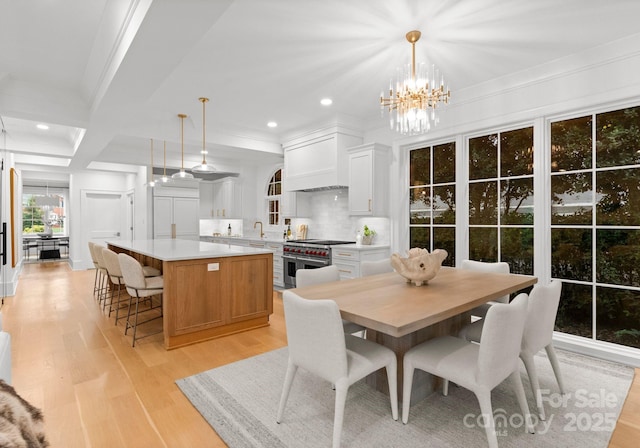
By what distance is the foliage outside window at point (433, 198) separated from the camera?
4.11m

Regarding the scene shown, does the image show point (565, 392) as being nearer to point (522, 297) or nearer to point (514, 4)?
point (522, 297)

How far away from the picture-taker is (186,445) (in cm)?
184

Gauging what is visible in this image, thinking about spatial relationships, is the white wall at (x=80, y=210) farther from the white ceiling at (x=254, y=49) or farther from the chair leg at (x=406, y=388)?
the chair leg at (x=406, y=388)

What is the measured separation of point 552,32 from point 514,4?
2.08 ft

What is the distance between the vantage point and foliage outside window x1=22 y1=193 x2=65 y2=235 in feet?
39.2

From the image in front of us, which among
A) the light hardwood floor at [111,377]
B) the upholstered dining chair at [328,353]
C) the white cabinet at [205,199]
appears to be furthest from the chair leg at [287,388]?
the white cabinet at [205,199]

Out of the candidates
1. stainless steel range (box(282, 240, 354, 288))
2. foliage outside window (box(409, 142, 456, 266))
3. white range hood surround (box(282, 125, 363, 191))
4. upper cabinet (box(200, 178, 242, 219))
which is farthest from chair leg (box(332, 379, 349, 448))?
upper cabinet (box(200, 178, 242, 219))

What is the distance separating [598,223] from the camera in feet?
10.1

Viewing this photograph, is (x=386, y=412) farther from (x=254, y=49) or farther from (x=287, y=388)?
(x=254, y=49)

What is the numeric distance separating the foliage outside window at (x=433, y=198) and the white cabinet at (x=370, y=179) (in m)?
A: 0.34

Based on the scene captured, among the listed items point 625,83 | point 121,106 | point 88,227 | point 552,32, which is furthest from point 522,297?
point 88,227

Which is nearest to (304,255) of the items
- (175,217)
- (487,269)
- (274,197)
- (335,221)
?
(335,221)

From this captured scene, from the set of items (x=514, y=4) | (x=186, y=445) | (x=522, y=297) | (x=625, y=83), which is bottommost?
(x=186, y=445)

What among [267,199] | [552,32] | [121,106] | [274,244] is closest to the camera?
[552,32]
